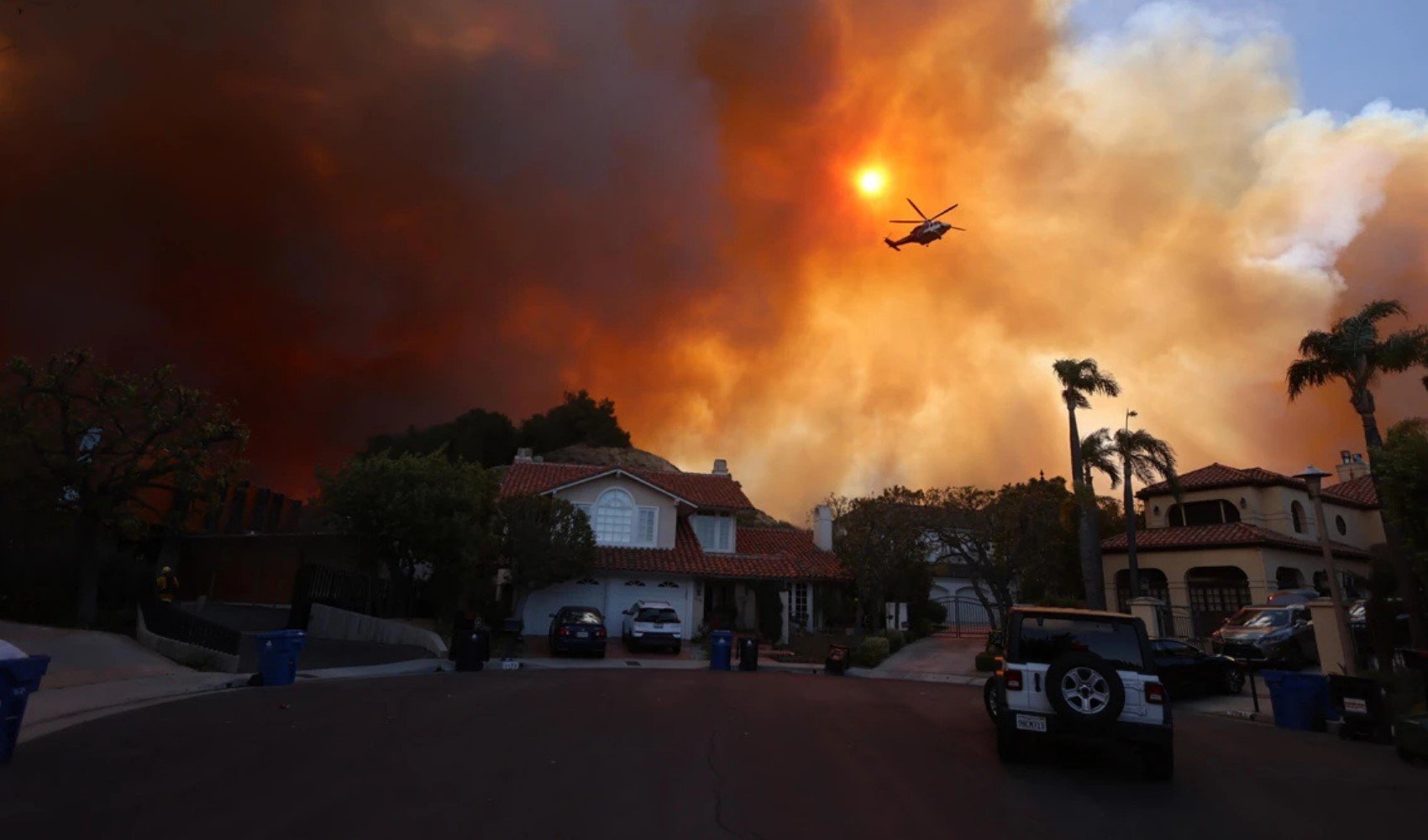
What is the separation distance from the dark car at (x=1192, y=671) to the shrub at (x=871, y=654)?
9465 millimetres

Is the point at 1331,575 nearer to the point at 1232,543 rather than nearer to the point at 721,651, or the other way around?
the point at 721,651

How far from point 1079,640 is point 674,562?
24326 mm

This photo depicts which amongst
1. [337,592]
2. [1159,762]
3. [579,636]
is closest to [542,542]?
[579,636]

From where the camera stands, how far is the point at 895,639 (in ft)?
100

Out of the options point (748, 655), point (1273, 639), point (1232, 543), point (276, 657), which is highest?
point (1232, 543)

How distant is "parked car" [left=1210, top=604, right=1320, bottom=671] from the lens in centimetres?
2127

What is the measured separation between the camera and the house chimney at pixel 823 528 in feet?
126

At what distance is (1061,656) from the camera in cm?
890

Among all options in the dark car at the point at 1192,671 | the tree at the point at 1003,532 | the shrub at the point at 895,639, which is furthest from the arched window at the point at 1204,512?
the dark car at the point at 1192,671

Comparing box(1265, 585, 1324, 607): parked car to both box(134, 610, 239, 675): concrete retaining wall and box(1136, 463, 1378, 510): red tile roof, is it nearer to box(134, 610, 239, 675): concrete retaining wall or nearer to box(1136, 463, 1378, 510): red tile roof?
box(1136, 463, 1378, 510): red tile roof

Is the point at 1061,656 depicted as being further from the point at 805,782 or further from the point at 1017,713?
the point at 805,782

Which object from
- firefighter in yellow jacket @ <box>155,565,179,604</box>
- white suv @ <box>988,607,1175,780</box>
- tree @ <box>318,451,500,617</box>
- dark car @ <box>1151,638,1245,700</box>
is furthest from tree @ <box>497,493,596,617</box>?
white suv @ <box>988,607,1175,780</box>

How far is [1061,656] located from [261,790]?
27.0 ft

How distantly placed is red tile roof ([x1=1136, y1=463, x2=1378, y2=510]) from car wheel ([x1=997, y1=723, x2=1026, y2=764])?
31.0 m
